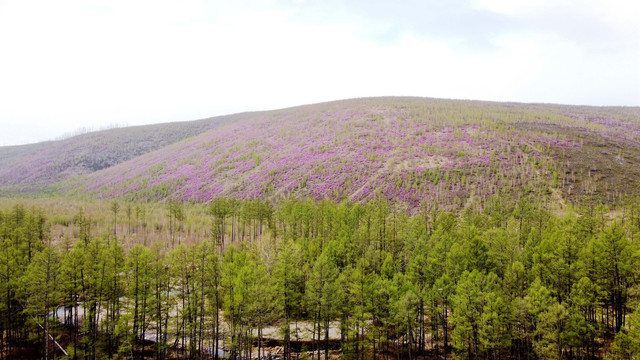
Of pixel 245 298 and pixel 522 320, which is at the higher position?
pixel 245 298

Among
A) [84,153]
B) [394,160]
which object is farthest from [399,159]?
[84,153]

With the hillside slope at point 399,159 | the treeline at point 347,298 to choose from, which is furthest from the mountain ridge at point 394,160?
the treeline at point 347,298

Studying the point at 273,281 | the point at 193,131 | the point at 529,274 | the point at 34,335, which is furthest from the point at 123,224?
the point at 193,131

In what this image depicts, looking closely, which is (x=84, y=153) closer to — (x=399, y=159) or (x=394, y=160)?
(x=394, y=160)

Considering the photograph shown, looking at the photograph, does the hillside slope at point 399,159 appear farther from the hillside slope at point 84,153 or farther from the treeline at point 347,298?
the treeline at point 347,298

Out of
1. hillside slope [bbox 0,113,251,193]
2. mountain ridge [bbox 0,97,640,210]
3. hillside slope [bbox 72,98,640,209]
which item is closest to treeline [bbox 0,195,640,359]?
mountain ridge [bbox 0,97,640,210]

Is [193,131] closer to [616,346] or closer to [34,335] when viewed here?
[34,335]

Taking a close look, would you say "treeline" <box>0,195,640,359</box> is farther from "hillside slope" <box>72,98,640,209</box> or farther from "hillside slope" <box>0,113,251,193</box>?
"hillside slope" <box>0,113,251,193</box>
